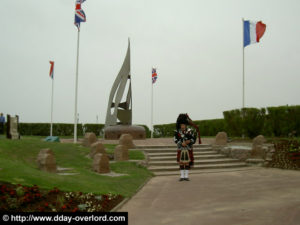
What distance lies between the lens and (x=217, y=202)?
586cm

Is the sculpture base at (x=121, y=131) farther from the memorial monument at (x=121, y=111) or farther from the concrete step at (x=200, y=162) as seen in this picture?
the concrete step at (x=200, y=162)

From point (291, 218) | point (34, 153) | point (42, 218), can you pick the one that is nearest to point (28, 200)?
point (42, 218)

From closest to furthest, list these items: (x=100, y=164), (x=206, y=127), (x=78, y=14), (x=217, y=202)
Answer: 1. (x=217, y=202)
2. (x=100, y=164)
3. (x=78, y=14)
4. (x=206, y=127)

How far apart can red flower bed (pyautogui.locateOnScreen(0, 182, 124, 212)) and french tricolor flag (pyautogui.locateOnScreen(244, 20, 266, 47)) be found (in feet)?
52.9

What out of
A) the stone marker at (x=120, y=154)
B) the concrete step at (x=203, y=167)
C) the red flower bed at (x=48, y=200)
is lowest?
the concrete step at (x=203, y=167)

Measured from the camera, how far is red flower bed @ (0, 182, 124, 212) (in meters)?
4.74

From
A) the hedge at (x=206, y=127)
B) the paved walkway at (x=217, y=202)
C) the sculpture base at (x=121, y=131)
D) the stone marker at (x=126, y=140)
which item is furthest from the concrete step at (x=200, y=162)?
the hedge at (x=206, y=127)

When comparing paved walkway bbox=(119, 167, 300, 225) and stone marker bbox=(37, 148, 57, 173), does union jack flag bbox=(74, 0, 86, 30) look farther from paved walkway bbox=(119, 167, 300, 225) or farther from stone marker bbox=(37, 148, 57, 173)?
paved walkway bbox=(119, 167, 300, 225)

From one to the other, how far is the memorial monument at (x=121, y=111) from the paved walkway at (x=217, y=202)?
30.4ft

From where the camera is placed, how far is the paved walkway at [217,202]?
4.62 metres

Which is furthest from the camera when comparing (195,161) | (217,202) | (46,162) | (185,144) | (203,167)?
(195,161)

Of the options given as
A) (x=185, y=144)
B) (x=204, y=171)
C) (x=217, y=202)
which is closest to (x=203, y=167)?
(x=204, y=171)

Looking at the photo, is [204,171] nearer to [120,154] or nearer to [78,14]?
[120,154]

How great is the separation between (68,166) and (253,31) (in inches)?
589
